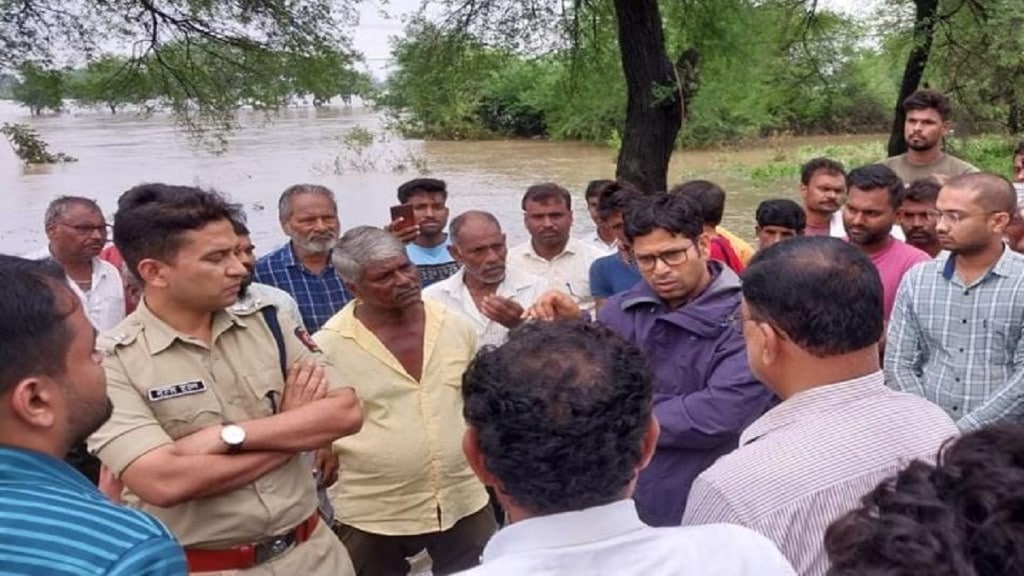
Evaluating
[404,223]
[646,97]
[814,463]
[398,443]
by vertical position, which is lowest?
[398,443]

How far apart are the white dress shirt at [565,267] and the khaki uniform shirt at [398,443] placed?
1592 mm

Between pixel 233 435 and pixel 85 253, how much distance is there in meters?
2.86

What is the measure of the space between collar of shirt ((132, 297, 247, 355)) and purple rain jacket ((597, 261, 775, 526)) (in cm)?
102

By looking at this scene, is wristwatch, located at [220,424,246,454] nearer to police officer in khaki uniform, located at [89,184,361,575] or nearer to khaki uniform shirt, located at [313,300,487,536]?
police officer in khaki uniform, located at [89,184,361,575]

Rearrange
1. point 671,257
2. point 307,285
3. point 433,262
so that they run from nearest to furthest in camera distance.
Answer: point 671,257 → point 307,285 → point 433,262

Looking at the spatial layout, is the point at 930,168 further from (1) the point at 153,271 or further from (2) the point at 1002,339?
(1) the point at 153,271

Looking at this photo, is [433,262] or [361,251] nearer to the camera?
[361,251]

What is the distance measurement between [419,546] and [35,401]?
174 cm

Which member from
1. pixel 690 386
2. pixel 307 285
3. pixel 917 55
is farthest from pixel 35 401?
pixel 917 55

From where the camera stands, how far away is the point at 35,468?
138 centimetres

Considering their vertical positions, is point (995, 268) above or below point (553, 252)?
above

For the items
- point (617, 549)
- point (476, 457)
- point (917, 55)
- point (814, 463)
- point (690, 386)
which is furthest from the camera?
point (917, 55)

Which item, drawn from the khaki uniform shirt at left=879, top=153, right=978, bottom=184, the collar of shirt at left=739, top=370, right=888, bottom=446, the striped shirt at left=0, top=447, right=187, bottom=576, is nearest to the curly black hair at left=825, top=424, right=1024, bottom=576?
the collar of shirt at left=739, top=370, right=888, bottom=446

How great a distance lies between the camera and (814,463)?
1602mm
